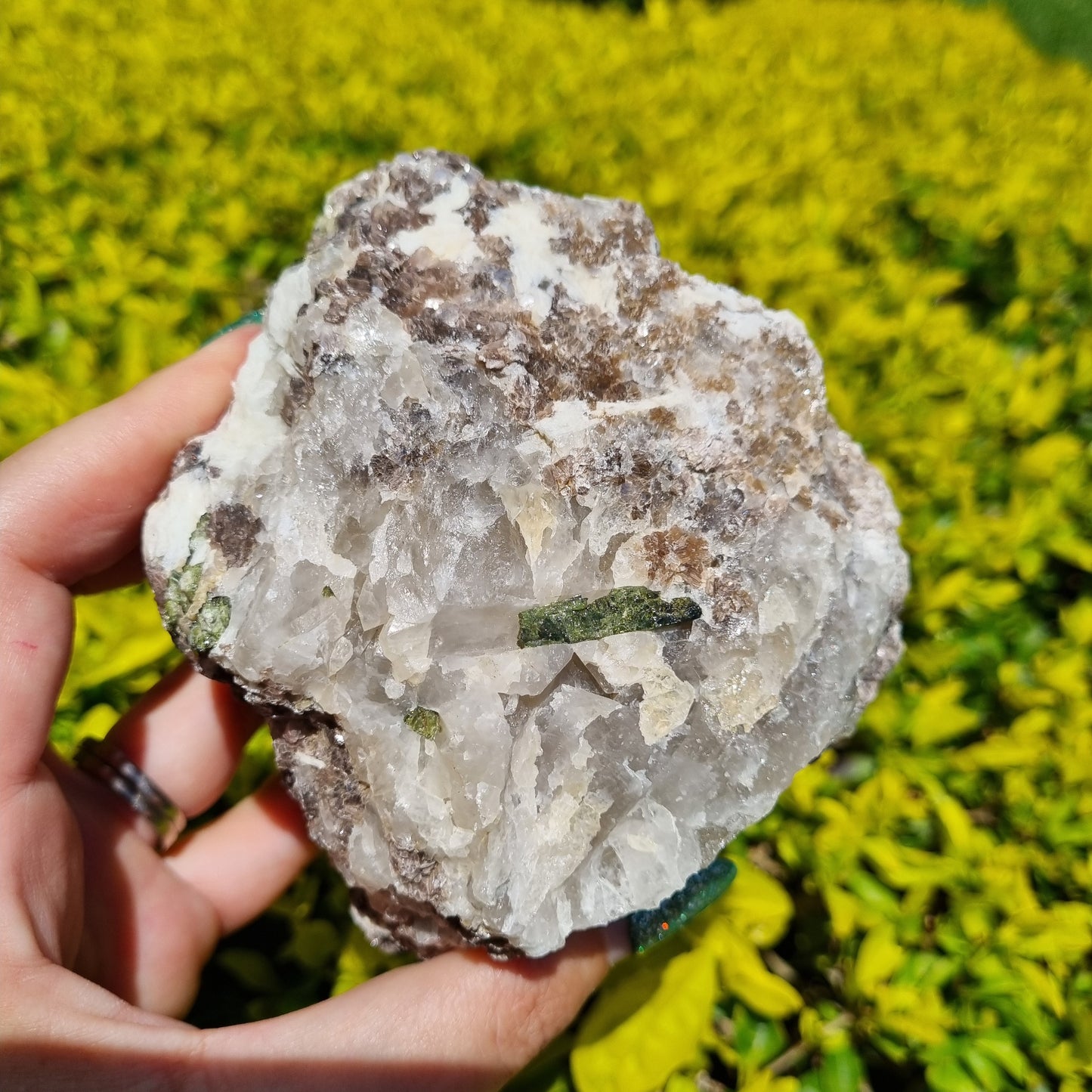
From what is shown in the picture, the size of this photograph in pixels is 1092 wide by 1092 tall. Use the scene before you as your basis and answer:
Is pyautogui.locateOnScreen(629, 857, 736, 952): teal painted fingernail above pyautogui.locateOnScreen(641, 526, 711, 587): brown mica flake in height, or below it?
below

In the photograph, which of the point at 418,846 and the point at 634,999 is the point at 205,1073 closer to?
the point at 418,846

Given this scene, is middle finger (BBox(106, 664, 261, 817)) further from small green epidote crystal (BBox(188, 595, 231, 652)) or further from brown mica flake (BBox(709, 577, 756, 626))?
brown mica flake (BBox(709, 577, 756, 626))

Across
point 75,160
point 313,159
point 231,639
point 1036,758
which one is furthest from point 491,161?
point 1036,758

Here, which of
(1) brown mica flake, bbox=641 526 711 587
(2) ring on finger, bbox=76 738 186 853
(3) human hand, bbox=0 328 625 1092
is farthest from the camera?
(2) ring on finger, bbox=76 738 186 853

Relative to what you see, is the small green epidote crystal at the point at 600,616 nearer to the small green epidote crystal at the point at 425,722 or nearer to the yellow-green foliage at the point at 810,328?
the small green epidote crystal at the point at 425,722

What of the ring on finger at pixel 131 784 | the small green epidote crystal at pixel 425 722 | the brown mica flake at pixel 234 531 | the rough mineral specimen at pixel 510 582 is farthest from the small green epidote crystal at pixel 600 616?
the ring on finger at pixel 131 784

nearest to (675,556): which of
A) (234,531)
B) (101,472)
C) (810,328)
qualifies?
(234,531)

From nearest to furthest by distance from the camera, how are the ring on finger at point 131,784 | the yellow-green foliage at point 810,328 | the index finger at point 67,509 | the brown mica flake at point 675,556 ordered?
the brown mica flake at point 675,556 < the index finger at point 67,509 < the yellow-green foliage at point 810,328 < the ring on finger at point 131,784

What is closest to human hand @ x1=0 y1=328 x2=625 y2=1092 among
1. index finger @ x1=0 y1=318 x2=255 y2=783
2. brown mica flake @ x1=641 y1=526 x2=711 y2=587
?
index finger @ x1=0 y1=318 x2=255 y2=783
